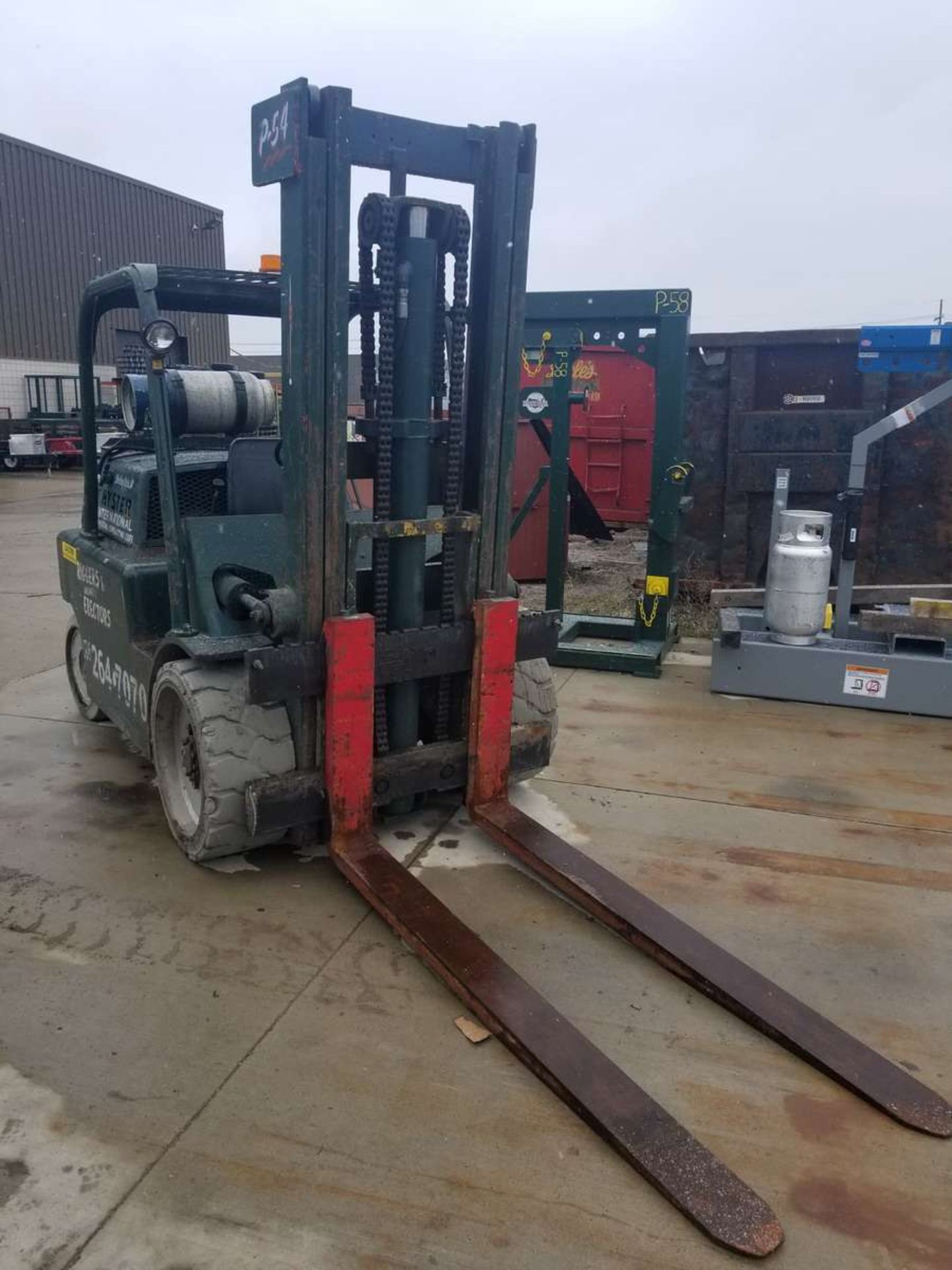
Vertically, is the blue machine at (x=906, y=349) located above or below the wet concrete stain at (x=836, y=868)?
above

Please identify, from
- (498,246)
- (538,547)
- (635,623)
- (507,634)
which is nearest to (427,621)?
(507,634)

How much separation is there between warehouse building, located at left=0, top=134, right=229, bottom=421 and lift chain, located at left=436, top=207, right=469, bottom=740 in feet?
85.2

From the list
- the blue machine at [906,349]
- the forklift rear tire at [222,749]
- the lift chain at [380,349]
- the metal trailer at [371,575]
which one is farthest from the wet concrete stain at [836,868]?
the blue machine at [906,349]

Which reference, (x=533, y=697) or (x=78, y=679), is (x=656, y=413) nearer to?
(x=533, y=697)

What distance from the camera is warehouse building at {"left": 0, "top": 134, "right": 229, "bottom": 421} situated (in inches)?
1139

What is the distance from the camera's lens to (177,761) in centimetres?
412

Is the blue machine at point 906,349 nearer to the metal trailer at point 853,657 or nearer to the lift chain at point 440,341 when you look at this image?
the metal trailer at point 853,657

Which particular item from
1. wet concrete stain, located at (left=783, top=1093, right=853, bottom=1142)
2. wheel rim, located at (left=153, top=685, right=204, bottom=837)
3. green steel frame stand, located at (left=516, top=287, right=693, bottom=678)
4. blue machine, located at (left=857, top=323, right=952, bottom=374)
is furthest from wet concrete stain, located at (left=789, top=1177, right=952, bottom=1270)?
blue machine, located at (left=857, top=323, right=952, bottom=374)

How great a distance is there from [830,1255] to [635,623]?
5315mm

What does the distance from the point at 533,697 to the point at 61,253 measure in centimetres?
3200

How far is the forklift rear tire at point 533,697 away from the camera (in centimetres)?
433

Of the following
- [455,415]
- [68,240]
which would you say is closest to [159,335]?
[455,415]

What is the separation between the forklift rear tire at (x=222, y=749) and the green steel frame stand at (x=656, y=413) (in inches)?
141

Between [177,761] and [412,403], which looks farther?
[177,761]
